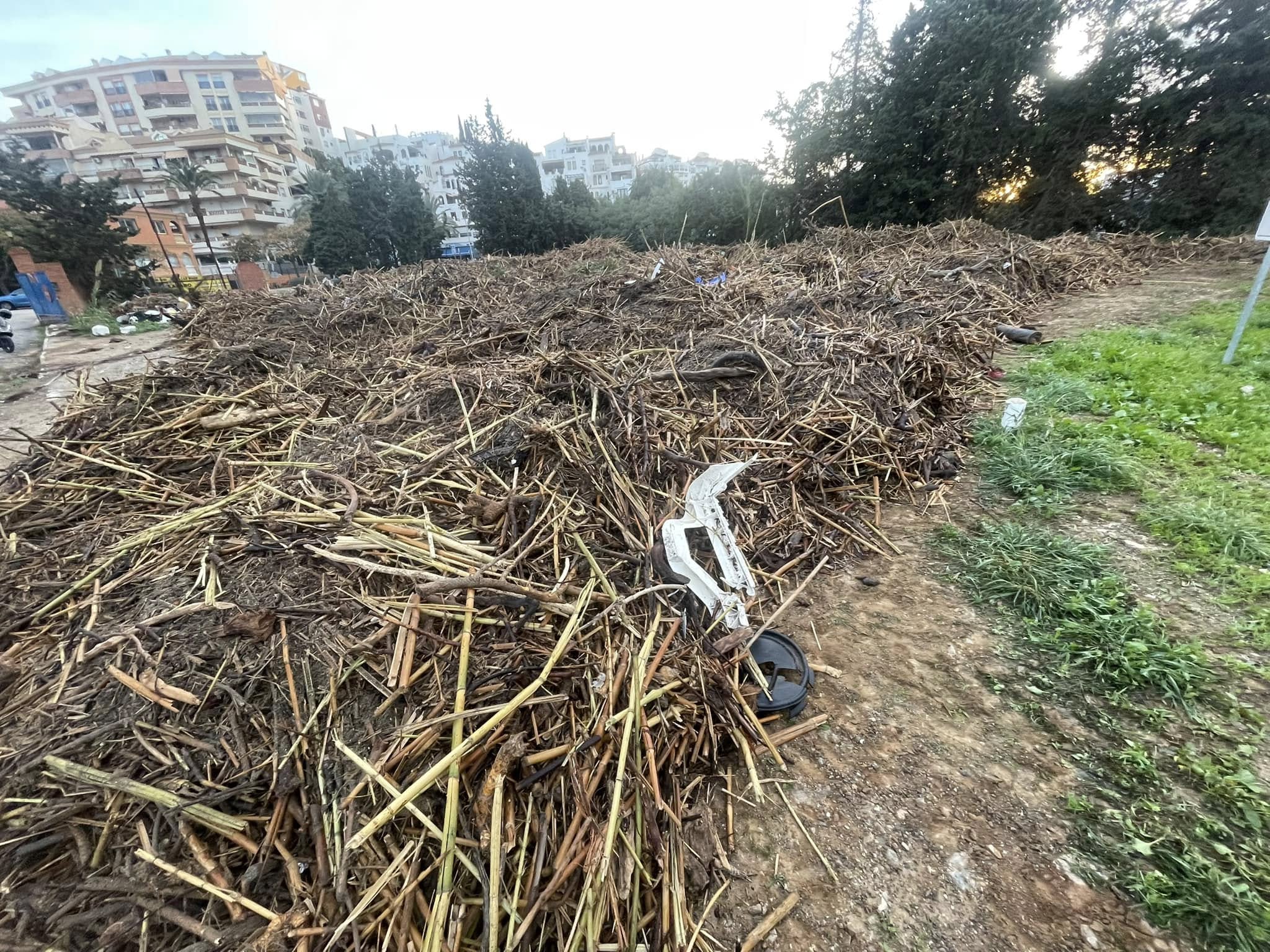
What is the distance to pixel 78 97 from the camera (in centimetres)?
5175

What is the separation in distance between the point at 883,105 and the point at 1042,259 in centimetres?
1199

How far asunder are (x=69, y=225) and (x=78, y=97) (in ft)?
206

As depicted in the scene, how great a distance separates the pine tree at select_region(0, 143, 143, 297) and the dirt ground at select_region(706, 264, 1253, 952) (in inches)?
862

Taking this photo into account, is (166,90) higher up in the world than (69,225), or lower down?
higher up

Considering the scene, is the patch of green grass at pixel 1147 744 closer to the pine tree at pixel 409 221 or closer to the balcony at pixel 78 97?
the pine tree at pixel 409 221

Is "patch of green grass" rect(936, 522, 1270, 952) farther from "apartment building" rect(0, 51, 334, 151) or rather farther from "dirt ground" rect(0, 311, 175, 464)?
"apartment building" rect(0, 51, 334, 151)

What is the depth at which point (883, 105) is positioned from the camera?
53.3ft

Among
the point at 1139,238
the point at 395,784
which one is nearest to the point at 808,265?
the point at 1139,238

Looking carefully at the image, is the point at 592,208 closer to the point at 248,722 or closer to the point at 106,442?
the point at 106,442

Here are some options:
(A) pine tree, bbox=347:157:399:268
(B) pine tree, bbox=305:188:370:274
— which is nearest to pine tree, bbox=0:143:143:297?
(B) pine tree, bbox=305:188:370:274

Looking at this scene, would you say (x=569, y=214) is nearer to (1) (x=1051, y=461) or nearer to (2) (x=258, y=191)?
(1) (x=1051, y=461)

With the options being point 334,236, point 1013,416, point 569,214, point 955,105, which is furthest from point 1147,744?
point 334,236

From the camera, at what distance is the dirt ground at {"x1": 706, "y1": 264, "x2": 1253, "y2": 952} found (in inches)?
54.2

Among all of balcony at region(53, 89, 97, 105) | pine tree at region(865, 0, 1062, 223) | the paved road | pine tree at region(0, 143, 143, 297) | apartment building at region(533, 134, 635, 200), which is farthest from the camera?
apartment building at region(533, 134, 635, 200)
